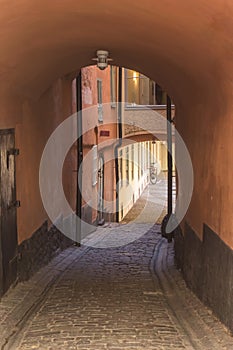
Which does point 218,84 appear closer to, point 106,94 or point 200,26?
point 200,26

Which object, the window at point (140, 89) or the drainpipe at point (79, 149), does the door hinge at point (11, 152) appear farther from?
the window at point (140, 89)

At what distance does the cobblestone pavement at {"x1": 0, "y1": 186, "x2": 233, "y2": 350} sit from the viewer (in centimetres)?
482

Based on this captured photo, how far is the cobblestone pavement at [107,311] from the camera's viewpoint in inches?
190

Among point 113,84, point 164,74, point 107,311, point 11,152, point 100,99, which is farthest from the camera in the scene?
point 113,84

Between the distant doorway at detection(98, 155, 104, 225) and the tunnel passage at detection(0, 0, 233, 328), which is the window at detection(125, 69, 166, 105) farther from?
the tunnel passage at detection(0, 0, 233, 328)

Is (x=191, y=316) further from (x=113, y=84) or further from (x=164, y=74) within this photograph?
(x=113, y=84)

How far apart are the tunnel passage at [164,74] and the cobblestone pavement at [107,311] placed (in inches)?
11.8

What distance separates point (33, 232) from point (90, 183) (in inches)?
220

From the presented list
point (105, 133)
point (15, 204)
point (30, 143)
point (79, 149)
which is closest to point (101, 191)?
point (105, 133)

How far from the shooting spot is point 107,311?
5.93 meters

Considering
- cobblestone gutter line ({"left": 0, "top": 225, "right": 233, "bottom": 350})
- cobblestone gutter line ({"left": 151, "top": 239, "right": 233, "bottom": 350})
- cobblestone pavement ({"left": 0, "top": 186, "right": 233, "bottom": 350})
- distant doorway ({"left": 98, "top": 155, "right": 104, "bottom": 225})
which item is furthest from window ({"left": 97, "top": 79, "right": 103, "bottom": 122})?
cobblestone gutter line ({"left": 151, "top": 239, "right": 233, "bottom": 350})

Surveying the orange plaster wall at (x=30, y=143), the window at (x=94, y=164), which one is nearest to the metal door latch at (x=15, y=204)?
the orange plaster wall at (x=30, y=143)

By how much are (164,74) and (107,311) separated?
3600 mm

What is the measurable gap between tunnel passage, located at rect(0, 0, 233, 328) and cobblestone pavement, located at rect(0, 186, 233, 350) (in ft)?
0.99
